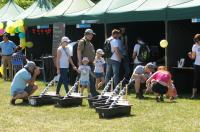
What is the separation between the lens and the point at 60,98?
468 inches

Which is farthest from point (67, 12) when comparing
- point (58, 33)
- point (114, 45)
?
point (114, 45)

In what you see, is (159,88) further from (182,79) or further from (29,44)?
(29,44)

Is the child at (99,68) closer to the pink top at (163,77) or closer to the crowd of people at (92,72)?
the crowd of people at (92,72)

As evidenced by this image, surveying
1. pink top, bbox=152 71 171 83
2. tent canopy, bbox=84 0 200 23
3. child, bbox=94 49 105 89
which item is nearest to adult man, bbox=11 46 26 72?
tent canopy, bbox=84 0 200 23

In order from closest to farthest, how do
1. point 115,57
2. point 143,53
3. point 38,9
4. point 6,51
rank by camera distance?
point 115,57 → point 143,53 → point 6,51 → point 38,9

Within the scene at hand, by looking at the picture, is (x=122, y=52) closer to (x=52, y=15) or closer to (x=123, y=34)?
(x=123, y=34)

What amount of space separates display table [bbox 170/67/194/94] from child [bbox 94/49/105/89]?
7.06ft

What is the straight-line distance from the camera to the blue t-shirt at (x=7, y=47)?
64.5 feet

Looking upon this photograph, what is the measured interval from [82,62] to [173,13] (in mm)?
2809

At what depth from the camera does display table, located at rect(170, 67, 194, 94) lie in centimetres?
1412

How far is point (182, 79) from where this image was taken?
14.3 m

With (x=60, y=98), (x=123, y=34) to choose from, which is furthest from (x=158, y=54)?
(x=60, y=98)

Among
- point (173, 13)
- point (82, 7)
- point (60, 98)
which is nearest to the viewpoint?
point (60, 98)

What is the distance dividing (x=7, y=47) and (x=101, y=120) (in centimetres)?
1072
